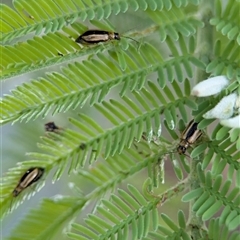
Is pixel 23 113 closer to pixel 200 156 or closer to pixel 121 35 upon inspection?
pixel 121 35

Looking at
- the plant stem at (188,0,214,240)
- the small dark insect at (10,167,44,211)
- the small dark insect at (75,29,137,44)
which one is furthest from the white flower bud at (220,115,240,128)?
the small dark insect at (10,167,44,211)

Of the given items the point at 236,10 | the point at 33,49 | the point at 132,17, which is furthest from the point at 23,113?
the point at 236,10

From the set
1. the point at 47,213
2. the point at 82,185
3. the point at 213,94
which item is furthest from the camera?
the point at 82,185

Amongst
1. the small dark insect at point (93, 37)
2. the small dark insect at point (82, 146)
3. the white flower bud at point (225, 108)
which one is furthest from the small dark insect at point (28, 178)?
the white flower bud at point (225, 108)

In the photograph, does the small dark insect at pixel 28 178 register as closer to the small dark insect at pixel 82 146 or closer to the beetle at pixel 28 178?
the beetle at pixel 28 178

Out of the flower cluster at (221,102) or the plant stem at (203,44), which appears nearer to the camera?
the flower cluster at (221,102)

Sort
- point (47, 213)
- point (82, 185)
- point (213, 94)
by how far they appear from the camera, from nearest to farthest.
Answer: point (213, 94) < point (47, 213) < point (82, 185)
